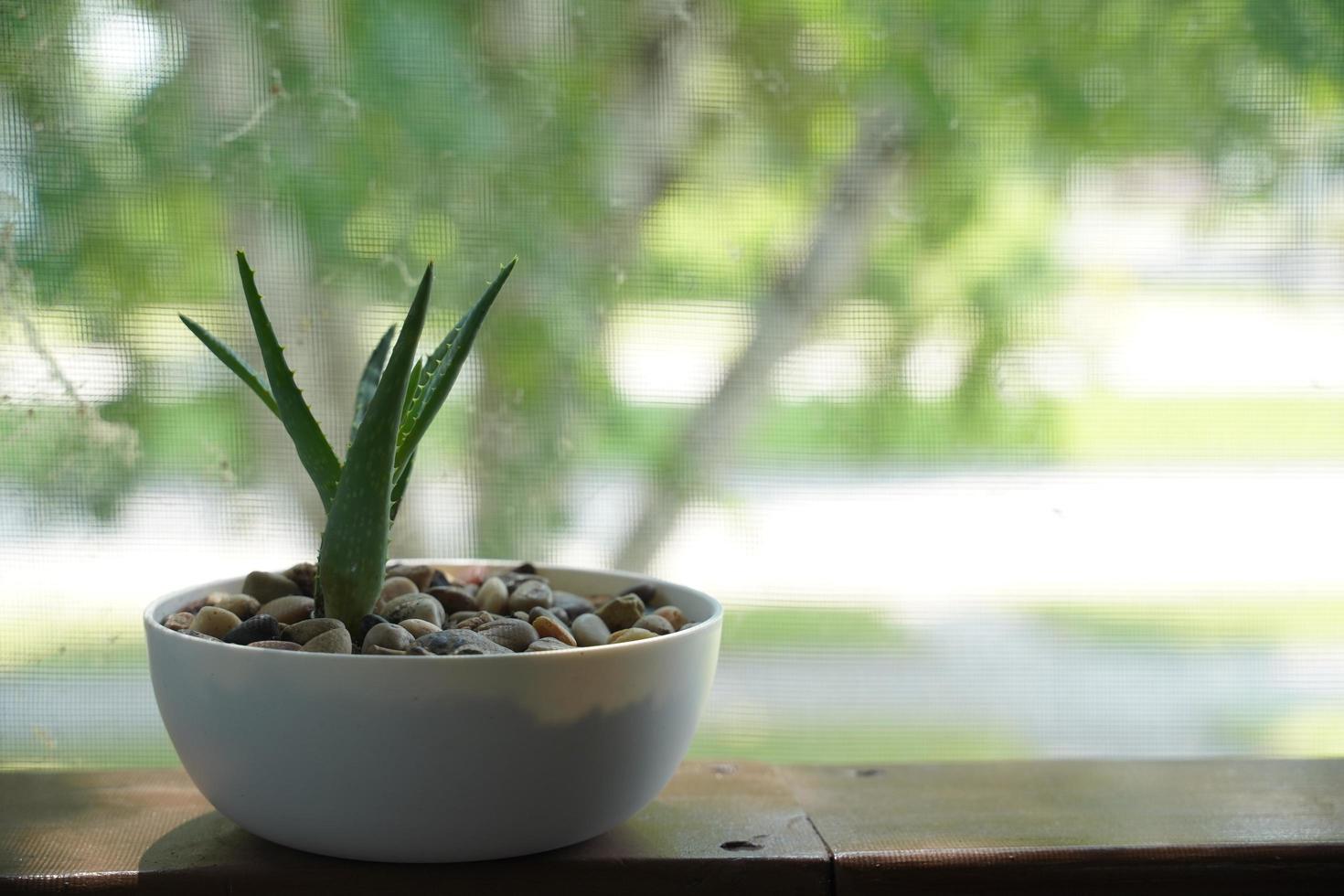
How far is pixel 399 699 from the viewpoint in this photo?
0.44 meters

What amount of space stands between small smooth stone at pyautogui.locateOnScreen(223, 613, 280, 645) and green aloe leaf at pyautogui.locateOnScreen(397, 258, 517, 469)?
90 mm

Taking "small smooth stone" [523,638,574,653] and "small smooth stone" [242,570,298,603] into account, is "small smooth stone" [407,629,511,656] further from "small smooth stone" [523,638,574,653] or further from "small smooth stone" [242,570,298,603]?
"small smooth stone" [242,570,298,603]

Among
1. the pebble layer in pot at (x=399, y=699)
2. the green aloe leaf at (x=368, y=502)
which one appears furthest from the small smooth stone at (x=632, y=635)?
the green aloe leaf at (x=368, y=502)

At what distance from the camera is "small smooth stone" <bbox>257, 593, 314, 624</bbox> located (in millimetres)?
531

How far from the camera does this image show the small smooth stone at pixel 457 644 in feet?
1.52

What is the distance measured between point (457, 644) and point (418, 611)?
6cm

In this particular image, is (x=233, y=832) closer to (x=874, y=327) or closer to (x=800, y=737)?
(x=800, y=737)

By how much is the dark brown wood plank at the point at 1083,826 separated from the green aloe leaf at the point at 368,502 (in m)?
0.25

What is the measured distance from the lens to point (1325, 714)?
0.73 meters

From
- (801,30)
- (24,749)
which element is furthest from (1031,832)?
(24,749)

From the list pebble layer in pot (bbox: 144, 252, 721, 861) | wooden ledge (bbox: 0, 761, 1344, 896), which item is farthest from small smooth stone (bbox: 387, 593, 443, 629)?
wooden ledge (bbox: 0, 761, 1344, 896)

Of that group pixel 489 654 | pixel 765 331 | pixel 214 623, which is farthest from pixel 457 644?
pixel 765 331

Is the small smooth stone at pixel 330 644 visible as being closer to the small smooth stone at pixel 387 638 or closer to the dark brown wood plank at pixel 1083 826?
the small smooth stone at pixel 387 638

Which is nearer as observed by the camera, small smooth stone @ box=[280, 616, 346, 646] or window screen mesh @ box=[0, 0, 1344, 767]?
small smooth stone @ box=[280, 616, 346, 646]
